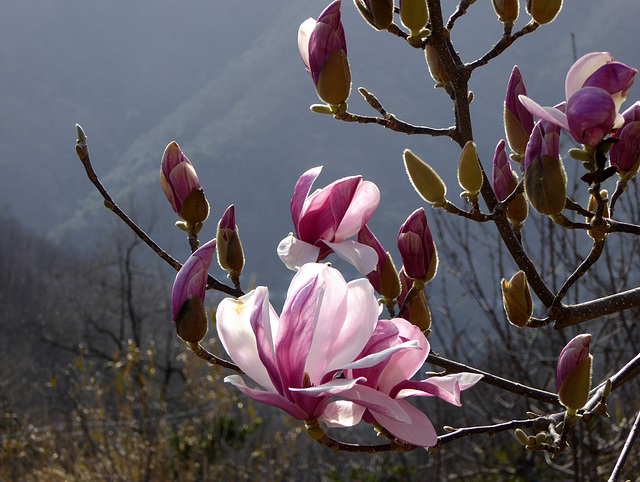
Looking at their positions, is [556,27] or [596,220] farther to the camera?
[556,27]

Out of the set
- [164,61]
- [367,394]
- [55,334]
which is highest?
[164,61]

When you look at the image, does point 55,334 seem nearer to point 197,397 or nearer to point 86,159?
point 197,397

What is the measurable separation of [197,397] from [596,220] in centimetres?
287

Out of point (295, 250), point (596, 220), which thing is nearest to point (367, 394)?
point (295, 250)

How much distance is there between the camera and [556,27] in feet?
97.3

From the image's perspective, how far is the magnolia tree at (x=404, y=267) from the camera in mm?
432

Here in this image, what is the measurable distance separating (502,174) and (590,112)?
201mm

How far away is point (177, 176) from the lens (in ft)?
2.25

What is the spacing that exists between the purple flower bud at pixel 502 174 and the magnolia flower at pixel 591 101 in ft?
0.51

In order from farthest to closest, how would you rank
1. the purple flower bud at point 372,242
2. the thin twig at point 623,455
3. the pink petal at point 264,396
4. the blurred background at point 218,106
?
the blurred background at point 218,106
the purple flower bud at point 372,242
the thin twig at point 623,455
the pink petal at point 264,396

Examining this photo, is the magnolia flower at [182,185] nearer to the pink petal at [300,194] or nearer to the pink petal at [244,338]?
the pink petal at [300,194]

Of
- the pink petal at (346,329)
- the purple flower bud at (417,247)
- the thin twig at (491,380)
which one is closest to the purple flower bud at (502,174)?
the purple flower bud at (417,247)

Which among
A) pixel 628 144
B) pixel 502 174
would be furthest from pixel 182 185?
pixel 628 144

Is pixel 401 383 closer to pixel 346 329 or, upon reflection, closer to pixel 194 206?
pixel 346 329
